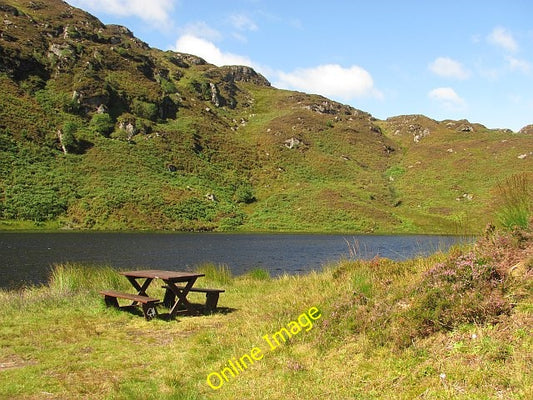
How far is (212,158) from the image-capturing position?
96.4 metres

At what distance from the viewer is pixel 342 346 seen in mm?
7016

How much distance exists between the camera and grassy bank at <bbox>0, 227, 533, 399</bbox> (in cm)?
553

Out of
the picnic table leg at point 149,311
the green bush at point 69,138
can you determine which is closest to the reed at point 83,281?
the picnic table leg at point 149,311

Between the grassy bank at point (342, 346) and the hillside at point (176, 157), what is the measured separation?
47.7 m

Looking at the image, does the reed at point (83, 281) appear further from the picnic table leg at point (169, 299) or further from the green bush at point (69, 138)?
the green bush at point (69, 138)

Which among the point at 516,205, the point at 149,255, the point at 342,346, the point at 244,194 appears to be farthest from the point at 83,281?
the point at 244,194

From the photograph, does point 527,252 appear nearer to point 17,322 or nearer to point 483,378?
point 483,378

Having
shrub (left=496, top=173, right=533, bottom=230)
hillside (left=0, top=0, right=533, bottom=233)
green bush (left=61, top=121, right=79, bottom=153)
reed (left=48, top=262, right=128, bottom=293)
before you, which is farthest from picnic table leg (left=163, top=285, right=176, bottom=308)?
green bush (left=61, top=121, right=79, bottom=153)

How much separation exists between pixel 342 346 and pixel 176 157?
85.1 metres

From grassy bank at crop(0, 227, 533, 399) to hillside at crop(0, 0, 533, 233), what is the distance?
156 ft

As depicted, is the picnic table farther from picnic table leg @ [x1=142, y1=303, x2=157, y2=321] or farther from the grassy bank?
the grassy bank

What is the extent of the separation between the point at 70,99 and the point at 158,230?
3812 centimetres

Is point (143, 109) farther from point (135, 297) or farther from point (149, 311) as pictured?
point (149, 311)

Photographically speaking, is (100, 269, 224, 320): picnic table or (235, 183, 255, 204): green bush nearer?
(100, 269, 224, 320): picnic table
